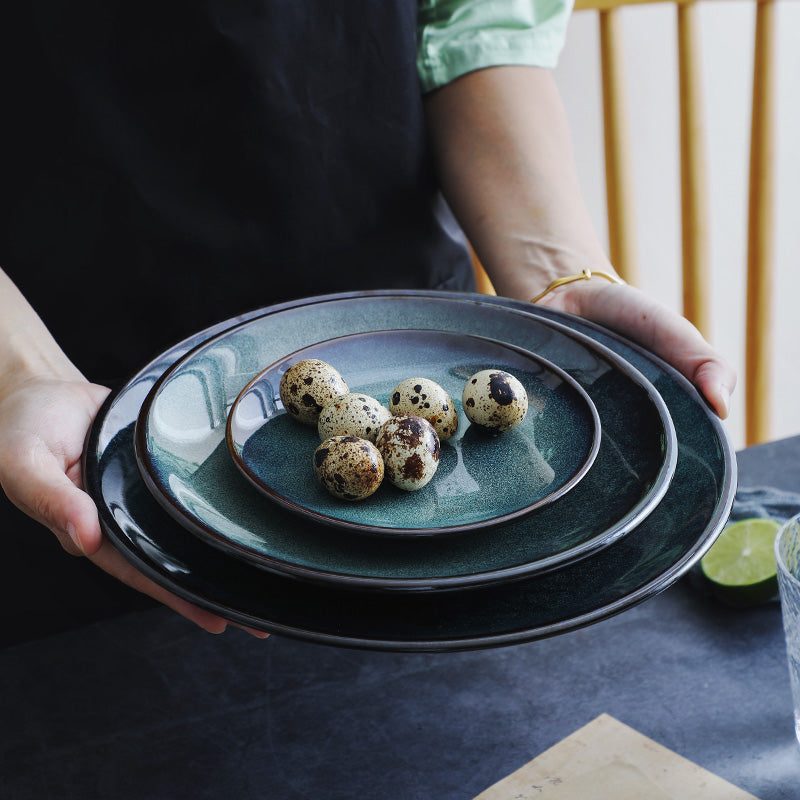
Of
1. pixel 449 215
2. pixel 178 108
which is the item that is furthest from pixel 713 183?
pixel 178 108

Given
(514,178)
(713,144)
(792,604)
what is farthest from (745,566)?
(713,144)

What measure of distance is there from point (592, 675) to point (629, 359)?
0.88 ft

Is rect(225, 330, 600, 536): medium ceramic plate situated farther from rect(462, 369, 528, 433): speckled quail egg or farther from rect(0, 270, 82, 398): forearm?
rect(0, 270, 82, 398): forearm

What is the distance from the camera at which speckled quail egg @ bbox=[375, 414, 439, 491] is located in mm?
626

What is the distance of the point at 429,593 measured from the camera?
478 millimetres

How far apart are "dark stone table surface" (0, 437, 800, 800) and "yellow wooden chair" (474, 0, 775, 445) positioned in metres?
0.77

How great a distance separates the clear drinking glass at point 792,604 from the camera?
0.62 m

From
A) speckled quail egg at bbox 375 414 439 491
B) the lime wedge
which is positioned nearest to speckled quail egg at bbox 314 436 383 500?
speckled quail egg at bbox 375 414 439 491

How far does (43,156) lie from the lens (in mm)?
939

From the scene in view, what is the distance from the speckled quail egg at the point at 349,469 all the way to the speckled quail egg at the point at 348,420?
2.2 inches

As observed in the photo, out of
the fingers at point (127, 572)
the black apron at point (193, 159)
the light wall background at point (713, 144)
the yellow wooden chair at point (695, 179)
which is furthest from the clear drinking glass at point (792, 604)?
the light wall background at point (713, 144)

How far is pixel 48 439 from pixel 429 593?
356 mm

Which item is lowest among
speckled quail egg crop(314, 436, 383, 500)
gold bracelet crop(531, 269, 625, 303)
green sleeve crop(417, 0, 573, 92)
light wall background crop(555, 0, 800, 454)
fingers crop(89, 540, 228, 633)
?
light wall background crop(555, 0, 800, 454)

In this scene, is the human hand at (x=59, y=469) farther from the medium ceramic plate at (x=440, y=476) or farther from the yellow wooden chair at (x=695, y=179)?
the yellow wooden chair at (x=695, y=179)
